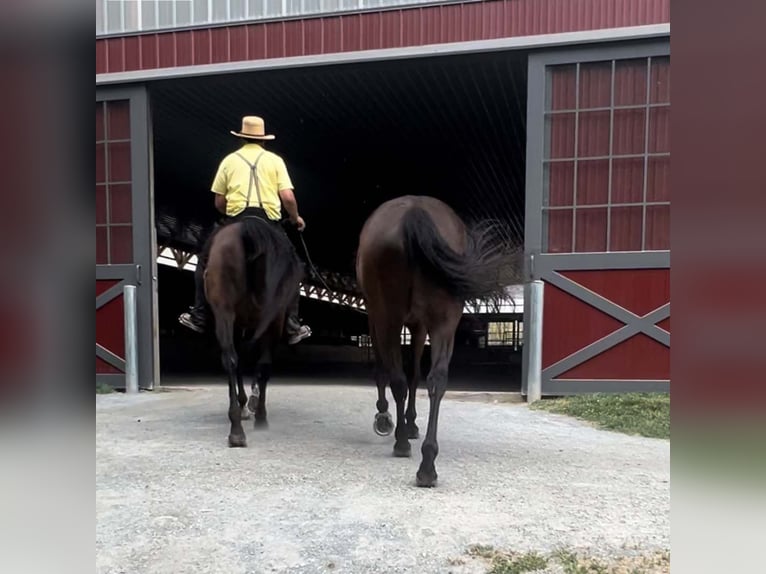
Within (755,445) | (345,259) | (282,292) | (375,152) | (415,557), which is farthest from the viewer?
(345,259)

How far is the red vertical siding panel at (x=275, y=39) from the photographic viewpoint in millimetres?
6188

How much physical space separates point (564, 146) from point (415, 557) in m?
5.15

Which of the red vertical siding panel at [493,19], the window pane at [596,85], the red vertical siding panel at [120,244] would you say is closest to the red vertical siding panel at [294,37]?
the red vertical siding panel at [493,19]

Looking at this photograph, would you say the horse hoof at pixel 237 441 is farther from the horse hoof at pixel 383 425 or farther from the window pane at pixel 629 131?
the window pane at pixel 629 131

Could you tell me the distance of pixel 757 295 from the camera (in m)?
0.83

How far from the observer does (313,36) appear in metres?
6.12

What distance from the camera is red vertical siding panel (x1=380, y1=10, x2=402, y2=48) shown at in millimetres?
5863

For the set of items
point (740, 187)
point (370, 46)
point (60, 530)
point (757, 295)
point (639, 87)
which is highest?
point (370, 46)

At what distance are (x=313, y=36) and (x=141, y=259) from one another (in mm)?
3591

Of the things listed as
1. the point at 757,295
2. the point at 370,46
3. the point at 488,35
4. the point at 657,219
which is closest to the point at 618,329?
the point at 657,219

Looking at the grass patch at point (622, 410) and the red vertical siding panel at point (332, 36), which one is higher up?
the red vertical siding panel at point (332, 36)

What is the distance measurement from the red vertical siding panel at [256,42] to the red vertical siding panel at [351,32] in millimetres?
1027

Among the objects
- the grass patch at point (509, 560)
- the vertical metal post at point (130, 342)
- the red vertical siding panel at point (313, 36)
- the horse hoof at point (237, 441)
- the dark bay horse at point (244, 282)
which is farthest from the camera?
the vertical metal post at point (130, 342)

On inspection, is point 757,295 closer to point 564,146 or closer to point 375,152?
point 564,146
